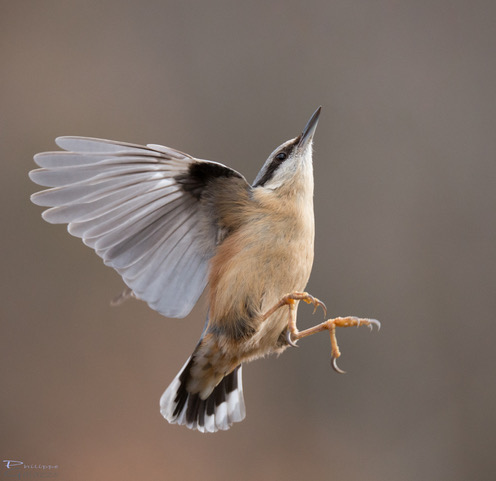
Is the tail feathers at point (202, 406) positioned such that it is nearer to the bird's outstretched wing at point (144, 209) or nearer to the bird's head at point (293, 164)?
the bird's outstretched wing at point (144, 209)

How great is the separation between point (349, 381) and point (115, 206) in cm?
208

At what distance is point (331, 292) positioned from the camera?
349 centimetres

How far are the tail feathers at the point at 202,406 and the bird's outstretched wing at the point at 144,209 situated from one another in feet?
1.12

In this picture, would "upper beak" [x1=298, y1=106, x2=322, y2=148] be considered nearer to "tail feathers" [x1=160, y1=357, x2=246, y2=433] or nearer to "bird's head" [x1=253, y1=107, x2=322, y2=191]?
"bird's head" [x1=253, y1=107, x2=322, y2=191]

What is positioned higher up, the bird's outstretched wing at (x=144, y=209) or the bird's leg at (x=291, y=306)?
the bird's outstretched wing at (x=144, y=209)

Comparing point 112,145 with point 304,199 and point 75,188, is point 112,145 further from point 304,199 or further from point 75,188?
point 304,199

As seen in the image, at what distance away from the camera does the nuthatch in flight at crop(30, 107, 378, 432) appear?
183 centimetres

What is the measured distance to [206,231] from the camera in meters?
2.00

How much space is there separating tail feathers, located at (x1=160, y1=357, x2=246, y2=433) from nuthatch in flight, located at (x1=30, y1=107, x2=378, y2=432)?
6.3 inches

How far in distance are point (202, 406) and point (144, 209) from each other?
0.75 meters

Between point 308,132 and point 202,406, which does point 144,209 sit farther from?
point 202,406

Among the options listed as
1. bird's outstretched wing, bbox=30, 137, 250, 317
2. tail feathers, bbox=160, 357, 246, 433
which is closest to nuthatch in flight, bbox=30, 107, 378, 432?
bird's outstretched wing, bbox=30, 137, 250, 317

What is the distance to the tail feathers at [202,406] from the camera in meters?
2.17

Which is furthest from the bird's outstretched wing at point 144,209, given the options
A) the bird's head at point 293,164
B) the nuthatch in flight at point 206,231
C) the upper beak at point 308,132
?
the upper beak at point 308,132
